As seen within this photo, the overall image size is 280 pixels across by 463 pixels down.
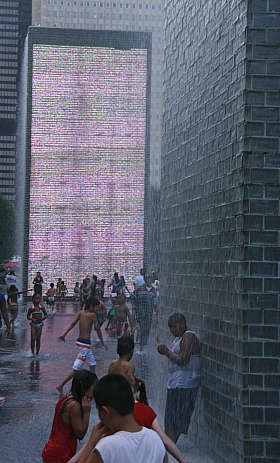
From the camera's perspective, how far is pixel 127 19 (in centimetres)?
5738

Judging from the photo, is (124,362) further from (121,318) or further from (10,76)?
(10,76)

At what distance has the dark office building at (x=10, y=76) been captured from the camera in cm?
15662

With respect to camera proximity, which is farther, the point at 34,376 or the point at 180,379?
the point at 34,376

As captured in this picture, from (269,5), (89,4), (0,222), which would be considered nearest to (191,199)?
(269,5)

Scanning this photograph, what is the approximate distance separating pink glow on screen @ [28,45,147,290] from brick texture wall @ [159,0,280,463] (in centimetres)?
3634

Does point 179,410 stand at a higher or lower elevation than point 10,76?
lower

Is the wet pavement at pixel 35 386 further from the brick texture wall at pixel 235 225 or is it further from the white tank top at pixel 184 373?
the brick texture wall at pixel 235 225

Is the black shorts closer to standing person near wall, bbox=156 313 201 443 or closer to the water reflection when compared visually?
standing person near wall, bbox=156 313 201 443

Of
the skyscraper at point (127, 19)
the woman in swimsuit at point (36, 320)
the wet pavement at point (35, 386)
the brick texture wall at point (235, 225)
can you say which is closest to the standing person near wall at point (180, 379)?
the brick texture wall at point (235, 225)

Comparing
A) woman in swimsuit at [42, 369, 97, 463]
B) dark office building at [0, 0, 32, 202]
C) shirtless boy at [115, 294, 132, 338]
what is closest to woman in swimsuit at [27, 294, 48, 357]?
shirtless boy at [115, 294, 132, 338]

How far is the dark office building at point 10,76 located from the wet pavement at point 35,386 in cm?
13915

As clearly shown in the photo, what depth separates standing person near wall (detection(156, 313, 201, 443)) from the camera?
6703 millimetres

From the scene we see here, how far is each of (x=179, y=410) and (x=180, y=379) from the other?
27cm

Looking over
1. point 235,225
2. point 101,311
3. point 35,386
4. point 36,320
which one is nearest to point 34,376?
point 35,386
